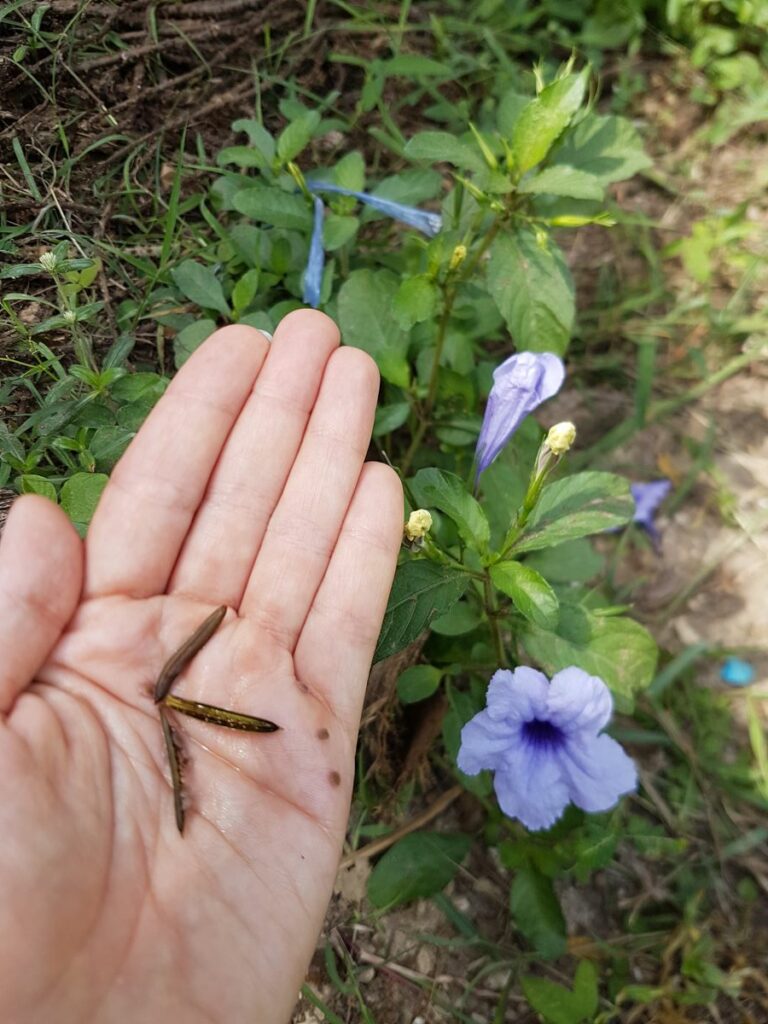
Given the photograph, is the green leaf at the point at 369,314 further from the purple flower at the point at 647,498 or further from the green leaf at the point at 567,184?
the purple flower at the point at 647,498

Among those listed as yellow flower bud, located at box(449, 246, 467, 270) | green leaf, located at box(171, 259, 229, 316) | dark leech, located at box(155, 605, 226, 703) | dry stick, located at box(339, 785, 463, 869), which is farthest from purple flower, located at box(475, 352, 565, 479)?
dry stick, located at box(339, 785, 463, 869)

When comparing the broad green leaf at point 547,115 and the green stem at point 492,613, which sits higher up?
the broad green leaf at point 547,115

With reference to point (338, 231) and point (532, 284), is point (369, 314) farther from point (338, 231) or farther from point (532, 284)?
point (532, 284)

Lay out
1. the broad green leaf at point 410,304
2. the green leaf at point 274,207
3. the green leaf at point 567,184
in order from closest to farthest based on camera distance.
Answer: the green leaf at point 567,184
the broad green leaf at point 410,304
the green leaf at point 274,207

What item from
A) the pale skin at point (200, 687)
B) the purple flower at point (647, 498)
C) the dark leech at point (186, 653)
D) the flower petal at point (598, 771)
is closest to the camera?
the pale skin at point (200, 687)

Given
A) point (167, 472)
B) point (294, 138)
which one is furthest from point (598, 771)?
point (294, 138)

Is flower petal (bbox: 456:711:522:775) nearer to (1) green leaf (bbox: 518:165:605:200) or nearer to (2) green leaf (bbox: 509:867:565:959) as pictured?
(2) green leaf (bbox: 509:867:565:959)

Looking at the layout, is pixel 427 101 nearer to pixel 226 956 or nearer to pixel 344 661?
pixel 344 661

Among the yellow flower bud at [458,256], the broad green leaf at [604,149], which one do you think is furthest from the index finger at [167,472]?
the broad green leaf at [604,149]

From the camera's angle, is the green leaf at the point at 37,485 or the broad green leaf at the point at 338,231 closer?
the green leaf at the point at 37,485

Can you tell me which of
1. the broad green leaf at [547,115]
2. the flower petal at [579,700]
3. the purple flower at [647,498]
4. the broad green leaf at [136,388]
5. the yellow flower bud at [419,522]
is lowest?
the purple flower at [647,498]
